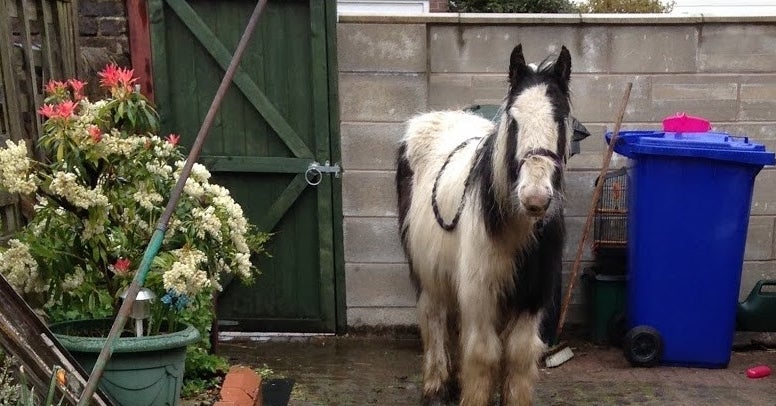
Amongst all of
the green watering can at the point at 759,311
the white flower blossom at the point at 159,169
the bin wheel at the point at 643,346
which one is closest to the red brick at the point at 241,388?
the white flower blossom at the point at 159,169

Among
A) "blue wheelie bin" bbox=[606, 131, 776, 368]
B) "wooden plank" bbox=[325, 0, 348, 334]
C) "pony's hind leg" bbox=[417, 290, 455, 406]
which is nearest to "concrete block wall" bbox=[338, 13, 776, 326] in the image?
"wooden plank" bbox=[325, 0, 348, 334]

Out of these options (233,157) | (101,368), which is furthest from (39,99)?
(101,368)

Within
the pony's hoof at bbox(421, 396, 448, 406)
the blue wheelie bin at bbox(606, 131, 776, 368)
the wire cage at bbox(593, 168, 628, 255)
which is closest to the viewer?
the pony's hoof at bbox(421, 396, 448, 406)

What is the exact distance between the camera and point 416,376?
5.07 metres

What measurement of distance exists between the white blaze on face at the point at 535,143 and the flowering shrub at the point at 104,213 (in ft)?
4.23

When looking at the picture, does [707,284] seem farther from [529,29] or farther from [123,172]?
[123,172]

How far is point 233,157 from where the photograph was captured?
554 centimetres

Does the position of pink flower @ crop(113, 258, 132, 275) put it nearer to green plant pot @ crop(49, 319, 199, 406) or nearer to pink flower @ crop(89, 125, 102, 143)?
green plant pot @ crop(49, 319, 199, 406)

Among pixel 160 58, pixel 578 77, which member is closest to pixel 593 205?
pixel 578 77

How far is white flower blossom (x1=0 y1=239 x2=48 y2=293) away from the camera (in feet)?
10.0

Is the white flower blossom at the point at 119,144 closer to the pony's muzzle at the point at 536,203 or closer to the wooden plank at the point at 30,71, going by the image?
the wooden plank at the point at 30,71

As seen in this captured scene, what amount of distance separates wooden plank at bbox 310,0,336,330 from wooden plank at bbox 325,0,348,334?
1.1 inches

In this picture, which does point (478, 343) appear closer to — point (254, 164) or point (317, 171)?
point (317, 171)

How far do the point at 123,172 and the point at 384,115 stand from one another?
2.68 m
